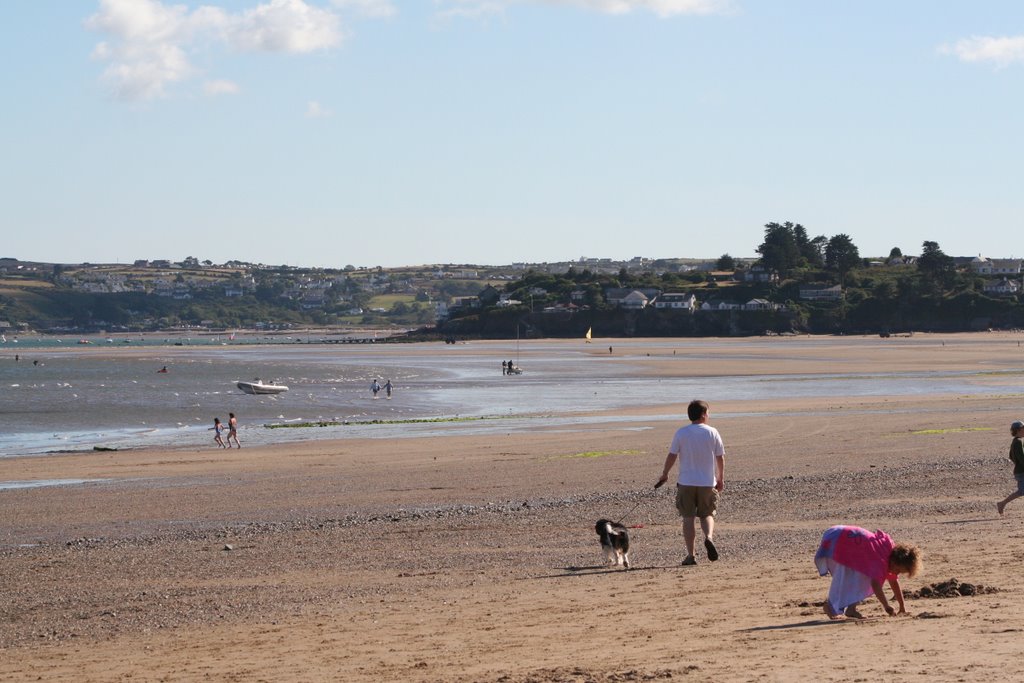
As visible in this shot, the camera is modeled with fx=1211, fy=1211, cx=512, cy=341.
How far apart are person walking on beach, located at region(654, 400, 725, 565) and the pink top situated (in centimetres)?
251

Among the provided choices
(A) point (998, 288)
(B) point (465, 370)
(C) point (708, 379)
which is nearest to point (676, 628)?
(C) point (708, 379)

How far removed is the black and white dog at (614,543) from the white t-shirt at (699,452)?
31.0 inches

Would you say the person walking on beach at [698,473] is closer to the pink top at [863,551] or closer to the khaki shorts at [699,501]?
the khaki shorts at [699,501]

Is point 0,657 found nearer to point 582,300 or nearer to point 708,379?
point 708,379

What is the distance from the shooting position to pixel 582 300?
543 ft

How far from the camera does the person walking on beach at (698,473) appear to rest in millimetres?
11375

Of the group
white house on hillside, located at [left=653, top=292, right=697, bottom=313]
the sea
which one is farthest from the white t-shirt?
white house on hillside, located at [left=653, top=292, right=697, bottom=313]

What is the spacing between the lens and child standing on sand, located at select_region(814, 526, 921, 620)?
865cm

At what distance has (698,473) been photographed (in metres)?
11.5

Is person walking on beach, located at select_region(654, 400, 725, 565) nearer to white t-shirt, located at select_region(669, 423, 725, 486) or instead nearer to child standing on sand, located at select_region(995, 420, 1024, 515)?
white t-shirt, located at select_region(669, 423, 725, 486)

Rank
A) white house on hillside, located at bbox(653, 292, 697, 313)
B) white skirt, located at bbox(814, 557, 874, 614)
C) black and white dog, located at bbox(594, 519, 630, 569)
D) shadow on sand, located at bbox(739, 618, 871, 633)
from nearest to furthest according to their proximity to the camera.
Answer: shadow on sand, located at bbox(739, 618, 871, 633), white skirt, located at bbox(814, 557, 874, 614), black and white dog, located at bbox(594, 519, 630, 569), white house on hillside, located at bbox(653, 292, 697, 313)

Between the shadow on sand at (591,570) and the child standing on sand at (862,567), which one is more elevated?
the child standing on sand at (862,567)

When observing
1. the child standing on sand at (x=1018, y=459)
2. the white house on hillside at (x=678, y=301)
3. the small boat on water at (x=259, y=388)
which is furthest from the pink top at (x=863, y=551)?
the white house on hillside at (x=678, y=301)

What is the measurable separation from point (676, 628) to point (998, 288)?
503 ft
